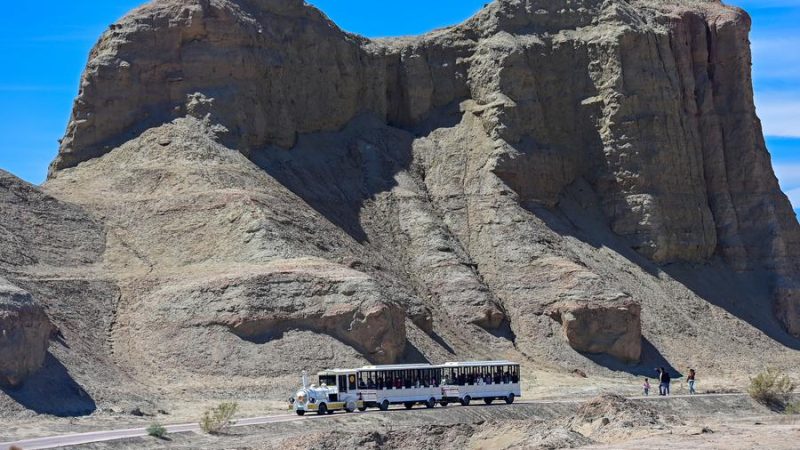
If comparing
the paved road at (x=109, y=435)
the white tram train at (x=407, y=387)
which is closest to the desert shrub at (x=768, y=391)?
the white tram train at (x=407, y=387)

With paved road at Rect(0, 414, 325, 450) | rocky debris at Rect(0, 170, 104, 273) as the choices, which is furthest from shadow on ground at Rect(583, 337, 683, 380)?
paved road at Rect(0, 414, 325, 450)

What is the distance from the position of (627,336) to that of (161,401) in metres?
27.3

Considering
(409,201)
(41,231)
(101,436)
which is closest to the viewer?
(101,436)

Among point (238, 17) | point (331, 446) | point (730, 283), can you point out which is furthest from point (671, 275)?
point (331, 446)

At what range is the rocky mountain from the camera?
2375 inches

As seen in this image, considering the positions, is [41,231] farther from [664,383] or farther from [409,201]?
[664,383]

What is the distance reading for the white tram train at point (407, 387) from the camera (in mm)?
51688

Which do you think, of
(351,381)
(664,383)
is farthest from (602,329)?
(351,381)

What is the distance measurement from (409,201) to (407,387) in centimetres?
2657

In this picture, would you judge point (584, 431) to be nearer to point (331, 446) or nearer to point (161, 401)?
point (331, 446)

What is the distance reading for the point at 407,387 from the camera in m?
54.2

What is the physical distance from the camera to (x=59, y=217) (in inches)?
2625

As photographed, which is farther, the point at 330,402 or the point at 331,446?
the point at 330,402

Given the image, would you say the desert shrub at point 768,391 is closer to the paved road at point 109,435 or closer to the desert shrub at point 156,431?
the paved road at point 109,435
